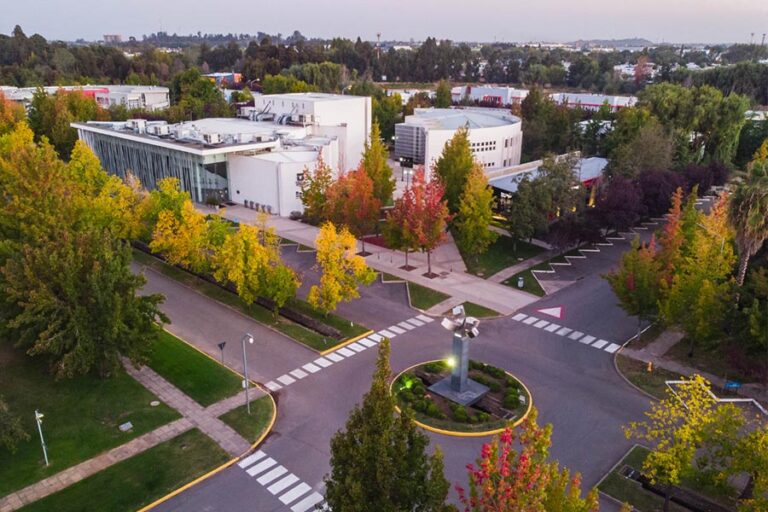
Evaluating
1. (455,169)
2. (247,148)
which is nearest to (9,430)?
(455,169)

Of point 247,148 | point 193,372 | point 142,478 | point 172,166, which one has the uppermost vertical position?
point 247,148

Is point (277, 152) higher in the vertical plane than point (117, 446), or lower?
higher

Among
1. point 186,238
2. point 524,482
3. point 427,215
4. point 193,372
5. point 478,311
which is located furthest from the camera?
point 427,215

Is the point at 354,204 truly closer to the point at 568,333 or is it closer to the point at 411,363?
the point at 411,363

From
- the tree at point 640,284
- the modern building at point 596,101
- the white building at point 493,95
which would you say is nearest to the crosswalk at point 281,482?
the tree at point 640,284

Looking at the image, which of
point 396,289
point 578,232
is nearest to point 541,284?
point 578,232

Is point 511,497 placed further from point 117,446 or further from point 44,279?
point 44,279

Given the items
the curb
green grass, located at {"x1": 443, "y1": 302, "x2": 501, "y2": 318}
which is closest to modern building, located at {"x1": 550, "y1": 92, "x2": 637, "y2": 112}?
green grass, located at {"x1": 443, "y1": 302, "x2": 501, "y2": 318}
